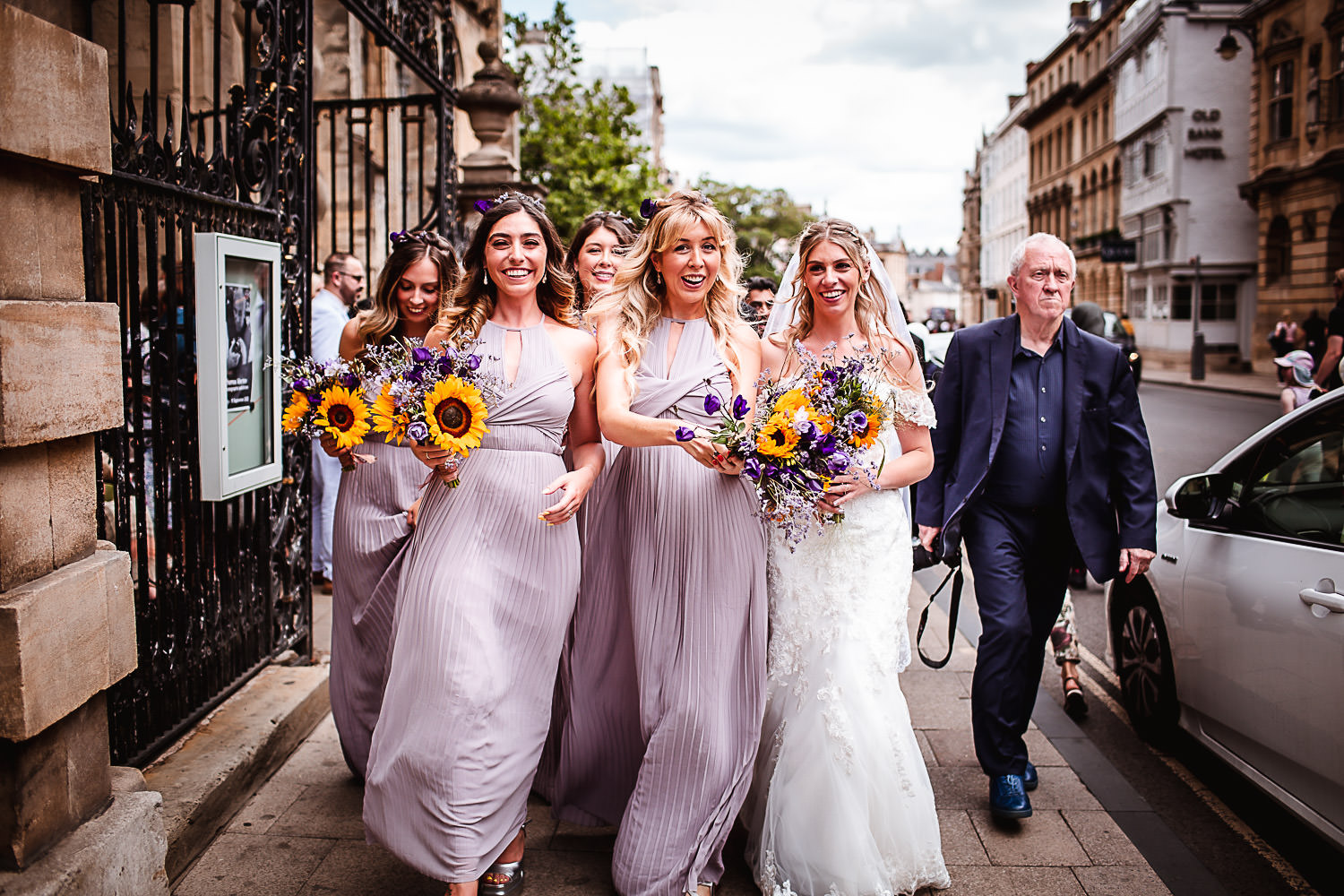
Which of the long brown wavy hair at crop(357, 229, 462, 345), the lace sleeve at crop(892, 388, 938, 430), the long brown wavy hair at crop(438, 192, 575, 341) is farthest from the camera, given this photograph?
the long brown wavy hair at crop(357, 229, 462, 345)

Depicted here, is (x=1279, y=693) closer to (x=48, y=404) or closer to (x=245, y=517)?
(x=48, y=404)

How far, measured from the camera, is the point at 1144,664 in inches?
201

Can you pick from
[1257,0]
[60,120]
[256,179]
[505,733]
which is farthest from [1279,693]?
[1257,0]

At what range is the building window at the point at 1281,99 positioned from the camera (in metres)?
31.9

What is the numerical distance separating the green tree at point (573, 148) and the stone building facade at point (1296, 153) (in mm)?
16937

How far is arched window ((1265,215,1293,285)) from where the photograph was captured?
3309 centimetres

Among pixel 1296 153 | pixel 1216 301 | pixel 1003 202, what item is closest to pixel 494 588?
pixel 1296 153

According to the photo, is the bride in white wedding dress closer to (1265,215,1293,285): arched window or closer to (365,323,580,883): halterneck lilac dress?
(365,323,580,883): halterneck lilac dress

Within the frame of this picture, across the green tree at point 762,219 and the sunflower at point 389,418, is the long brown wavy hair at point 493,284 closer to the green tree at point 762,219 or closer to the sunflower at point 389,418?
the sunflower at point 389,418

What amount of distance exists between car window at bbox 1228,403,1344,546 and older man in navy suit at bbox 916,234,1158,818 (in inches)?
15.5

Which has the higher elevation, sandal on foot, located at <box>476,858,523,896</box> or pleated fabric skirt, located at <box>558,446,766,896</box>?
pleated fabric skirt, located at <box>558,446,766,896</box>

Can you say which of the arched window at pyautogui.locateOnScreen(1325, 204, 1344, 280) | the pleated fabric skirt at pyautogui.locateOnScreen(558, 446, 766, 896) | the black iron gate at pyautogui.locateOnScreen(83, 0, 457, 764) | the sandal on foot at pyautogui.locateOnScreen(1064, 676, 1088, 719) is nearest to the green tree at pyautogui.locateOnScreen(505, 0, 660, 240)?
the black iron gate at pyautogui.locateOnScreen(83, 0, 457, 764)

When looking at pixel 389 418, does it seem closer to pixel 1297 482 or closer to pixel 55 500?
pixel 55 500

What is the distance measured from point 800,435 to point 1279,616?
1948mm
